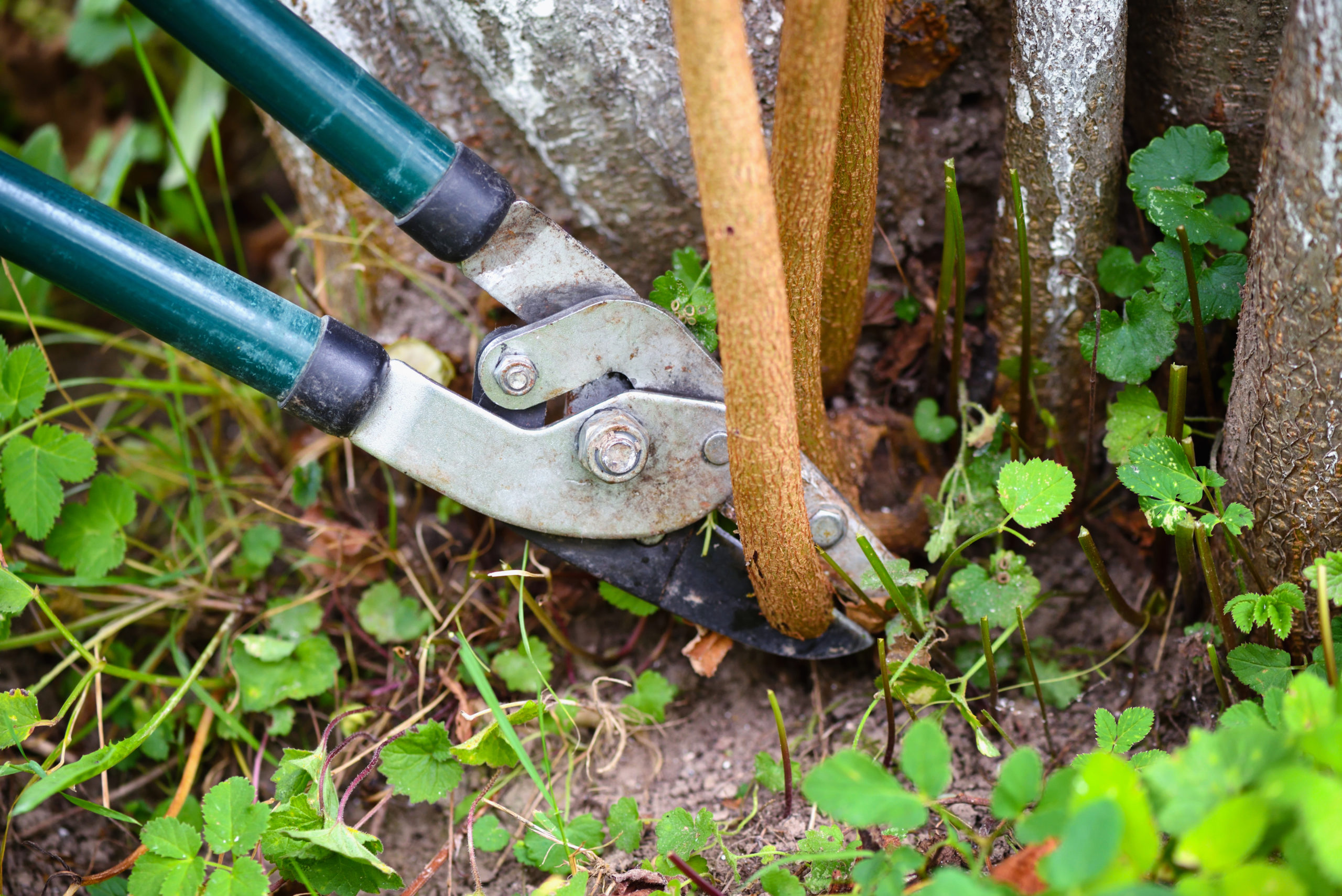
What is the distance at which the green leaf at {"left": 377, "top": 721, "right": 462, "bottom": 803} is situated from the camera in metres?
1.46

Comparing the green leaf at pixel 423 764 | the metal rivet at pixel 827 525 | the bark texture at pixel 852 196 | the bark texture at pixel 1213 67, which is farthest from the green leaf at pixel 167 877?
the bark texture at pixel 1213 67

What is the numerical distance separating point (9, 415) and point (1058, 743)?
1871mm

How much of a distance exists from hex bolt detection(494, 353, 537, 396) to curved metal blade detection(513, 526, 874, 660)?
22 cm

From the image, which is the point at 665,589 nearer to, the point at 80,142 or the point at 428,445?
the point at 428,445

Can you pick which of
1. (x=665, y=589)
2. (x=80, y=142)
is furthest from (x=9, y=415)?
(x=80, y=142)

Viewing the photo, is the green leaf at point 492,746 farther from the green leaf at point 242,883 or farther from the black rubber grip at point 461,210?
the black rubber grip at point 461,210

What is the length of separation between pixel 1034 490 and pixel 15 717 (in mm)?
1530

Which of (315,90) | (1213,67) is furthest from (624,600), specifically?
(1213,67)

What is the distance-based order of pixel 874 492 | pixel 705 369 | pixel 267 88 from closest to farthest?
pixel 267 88 → pixel 705 369 → pixel 874 492

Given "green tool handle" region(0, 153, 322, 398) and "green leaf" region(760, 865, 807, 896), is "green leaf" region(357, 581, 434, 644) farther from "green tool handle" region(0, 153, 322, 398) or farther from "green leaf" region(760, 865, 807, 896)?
"green leaf" region(760, 865, 807, 896)

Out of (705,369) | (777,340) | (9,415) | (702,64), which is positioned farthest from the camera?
(9,415)

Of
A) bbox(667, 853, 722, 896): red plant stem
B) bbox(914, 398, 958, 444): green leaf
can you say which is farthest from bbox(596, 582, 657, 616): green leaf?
bbox(914, 398, 958, 444): green leaf

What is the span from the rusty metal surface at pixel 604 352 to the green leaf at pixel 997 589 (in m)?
0.48

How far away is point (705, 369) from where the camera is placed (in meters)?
1.42
